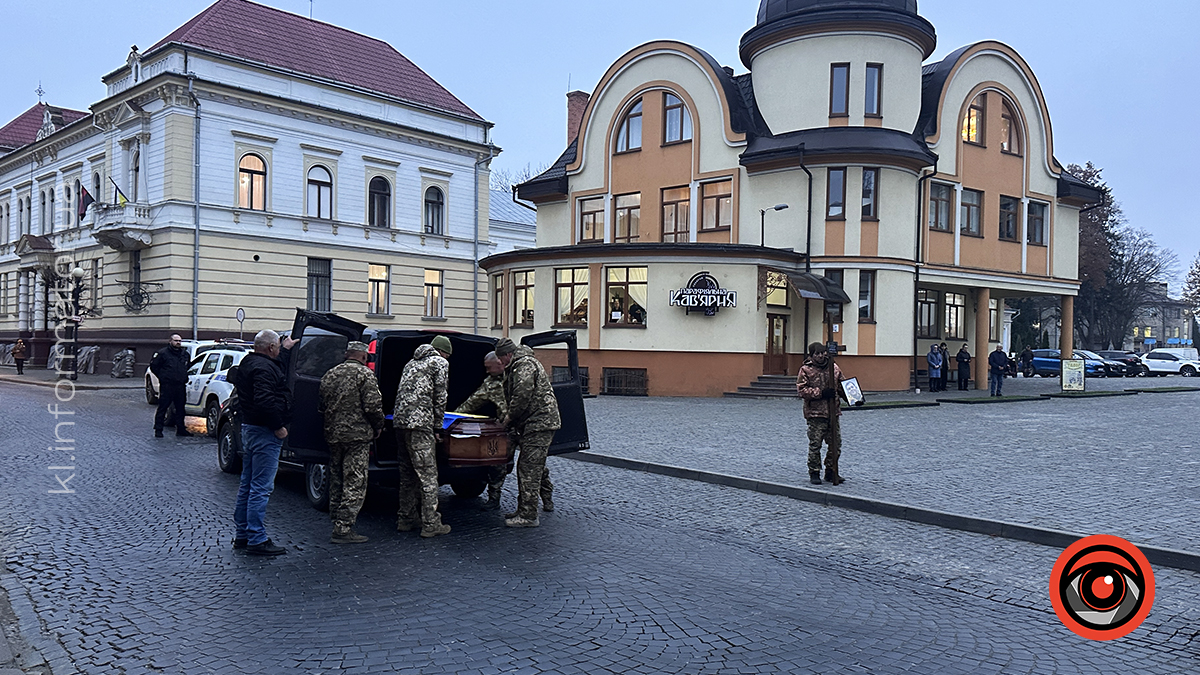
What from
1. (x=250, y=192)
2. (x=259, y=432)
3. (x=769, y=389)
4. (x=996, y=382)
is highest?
(x=250, y=192)

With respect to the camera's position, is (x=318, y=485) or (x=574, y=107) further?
(x=574, y=107)

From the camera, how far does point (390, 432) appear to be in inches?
333

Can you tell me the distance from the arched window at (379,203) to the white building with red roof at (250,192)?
0.08 meters

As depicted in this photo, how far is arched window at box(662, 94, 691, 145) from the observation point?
1235 inches

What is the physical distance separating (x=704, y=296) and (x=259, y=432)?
66.1 feet

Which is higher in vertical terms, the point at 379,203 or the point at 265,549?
the point at 379,203

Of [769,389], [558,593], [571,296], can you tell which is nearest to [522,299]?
[571,296]

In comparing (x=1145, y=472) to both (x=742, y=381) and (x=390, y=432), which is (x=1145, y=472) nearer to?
(x=390, y=432)


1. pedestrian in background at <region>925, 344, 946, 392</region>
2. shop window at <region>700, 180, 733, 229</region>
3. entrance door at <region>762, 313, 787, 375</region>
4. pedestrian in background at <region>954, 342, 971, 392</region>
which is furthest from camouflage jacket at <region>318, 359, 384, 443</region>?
pedestrian in background at <region>954, 342, 971, 392</region>

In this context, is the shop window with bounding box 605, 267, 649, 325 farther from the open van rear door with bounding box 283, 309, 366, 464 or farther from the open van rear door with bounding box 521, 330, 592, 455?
the open van rear door with bounding box 283, 309, 366, 464

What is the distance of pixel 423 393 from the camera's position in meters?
7.84

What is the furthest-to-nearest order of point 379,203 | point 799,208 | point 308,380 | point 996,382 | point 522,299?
1. point 379,203
2. point 522,299
3. point 799,208
4. point 996,382
5. point 308,380

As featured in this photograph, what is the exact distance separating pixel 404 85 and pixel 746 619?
3908cm

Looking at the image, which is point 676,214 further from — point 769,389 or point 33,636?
point 33,636
